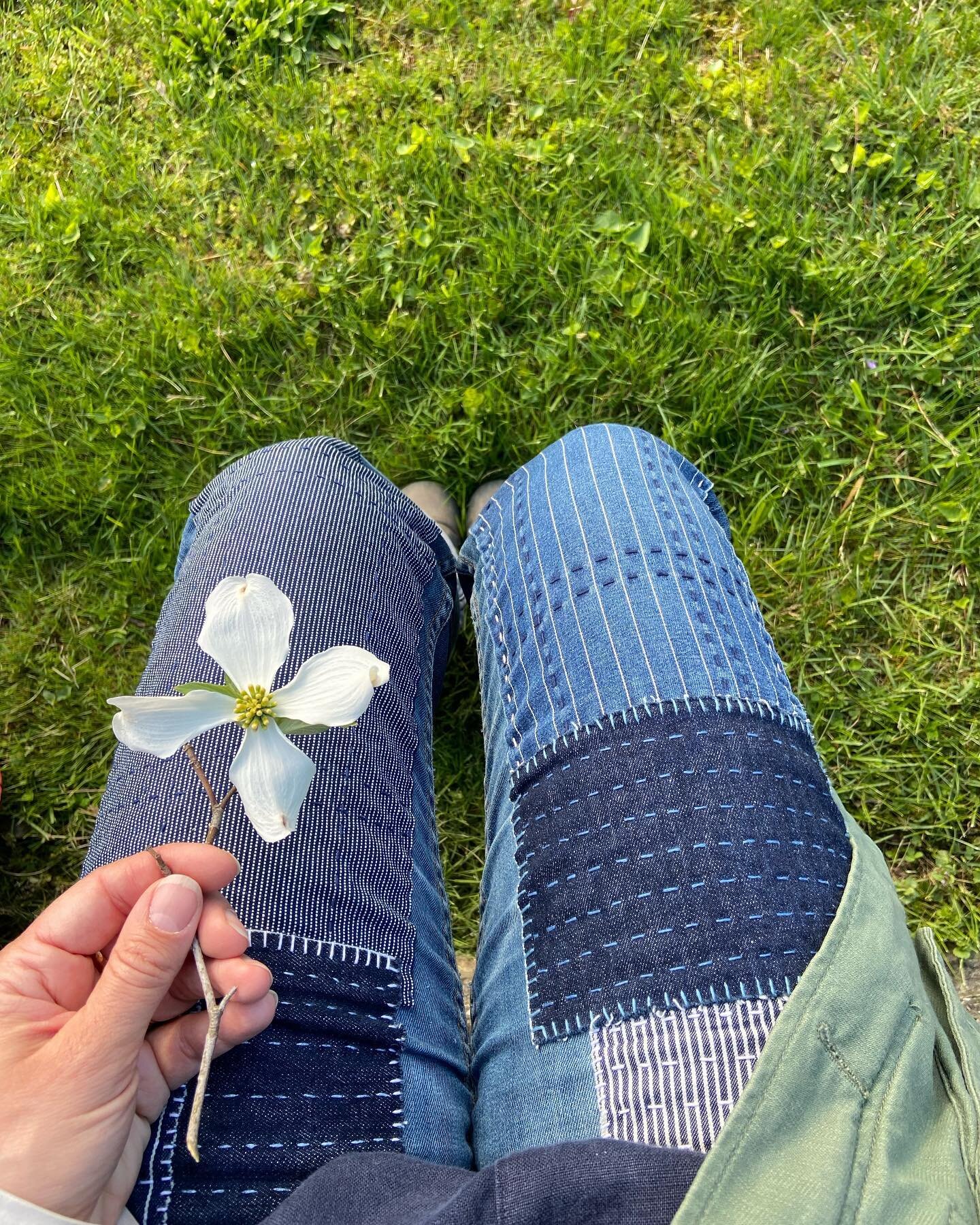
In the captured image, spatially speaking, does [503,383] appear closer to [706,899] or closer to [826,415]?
[826,415]

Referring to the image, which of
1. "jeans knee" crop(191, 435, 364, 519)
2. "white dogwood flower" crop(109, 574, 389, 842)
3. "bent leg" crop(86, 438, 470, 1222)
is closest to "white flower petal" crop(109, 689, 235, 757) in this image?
"white dogwood flower" crop(109, 574, 389, 842)

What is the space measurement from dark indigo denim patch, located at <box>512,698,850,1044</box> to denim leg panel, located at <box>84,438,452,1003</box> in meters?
0.17

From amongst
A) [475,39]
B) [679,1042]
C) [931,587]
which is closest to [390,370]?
[475,39]

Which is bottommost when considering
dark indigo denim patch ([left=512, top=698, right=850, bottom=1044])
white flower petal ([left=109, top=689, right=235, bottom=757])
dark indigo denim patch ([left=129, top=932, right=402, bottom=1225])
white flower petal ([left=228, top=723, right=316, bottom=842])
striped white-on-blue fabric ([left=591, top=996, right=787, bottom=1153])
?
dark indigo denim patch ([left=129, top=932, right=402, bottom=1225])

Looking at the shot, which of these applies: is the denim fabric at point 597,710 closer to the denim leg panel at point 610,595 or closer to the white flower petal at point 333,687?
the denim leg panel at point 610,595

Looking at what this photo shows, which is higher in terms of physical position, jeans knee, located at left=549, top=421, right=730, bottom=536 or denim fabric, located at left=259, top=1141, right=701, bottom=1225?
jeans knee, located at left=549, top=421, right=730, bottom=536

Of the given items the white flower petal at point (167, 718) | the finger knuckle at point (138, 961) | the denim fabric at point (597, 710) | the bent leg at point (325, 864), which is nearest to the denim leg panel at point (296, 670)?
the bent leg at point (325, 864)

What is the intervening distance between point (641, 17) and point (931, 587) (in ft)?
3.83

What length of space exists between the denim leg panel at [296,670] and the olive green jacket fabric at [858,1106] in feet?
1.25

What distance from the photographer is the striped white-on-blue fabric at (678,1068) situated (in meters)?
0.80

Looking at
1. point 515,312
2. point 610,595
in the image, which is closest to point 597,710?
point 610,595

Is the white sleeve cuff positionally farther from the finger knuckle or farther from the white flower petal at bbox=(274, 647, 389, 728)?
the white flower petal at bbox=(274, 647, 389, 728)

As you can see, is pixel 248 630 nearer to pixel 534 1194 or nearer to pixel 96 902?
pixel 96 902

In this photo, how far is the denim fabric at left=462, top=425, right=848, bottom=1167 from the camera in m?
0.89
